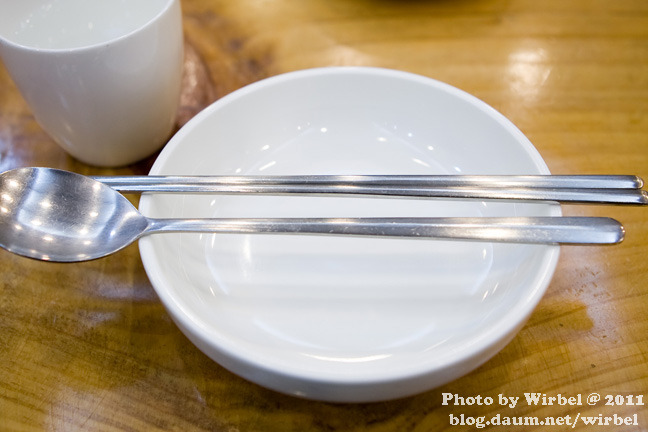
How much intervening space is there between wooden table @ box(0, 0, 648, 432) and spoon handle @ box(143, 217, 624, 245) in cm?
10

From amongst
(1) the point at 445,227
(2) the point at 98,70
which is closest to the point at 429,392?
(1) the point at 445,227

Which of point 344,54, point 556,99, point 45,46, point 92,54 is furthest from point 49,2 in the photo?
point 556,99

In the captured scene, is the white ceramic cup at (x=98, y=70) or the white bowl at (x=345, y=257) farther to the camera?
the white ceramic cup at (x=98, y=70)

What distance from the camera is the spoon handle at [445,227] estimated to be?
417 millimetres

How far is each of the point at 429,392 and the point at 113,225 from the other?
30cm

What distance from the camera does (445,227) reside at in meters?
0.44

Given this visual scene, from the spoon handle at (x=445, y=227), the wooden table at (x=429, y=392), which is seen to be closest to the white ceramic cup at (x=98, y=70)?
the wooden table at (x=429, y=392)

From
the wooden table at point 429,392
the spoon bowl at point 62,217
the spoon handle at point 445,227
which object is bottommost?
the wooden table at point 429,392

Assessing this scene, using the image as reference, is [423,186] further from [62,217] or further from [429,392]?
[62,217]

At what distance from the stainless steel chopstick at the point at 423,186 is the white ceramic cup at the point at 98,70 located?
0.30 ft

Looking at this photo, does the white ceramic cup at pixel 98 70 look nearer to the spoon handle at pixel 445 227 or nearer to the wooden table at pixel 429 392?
the wooden table at pixel 429 392

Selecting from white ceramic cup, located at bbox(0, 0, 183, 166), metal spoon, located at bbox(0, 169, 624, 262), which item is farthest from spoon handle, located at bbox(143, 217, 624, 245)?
white ceramic cup, located at bbox(0, 0, 183, 166)

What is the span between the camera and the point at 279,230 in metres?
0.45

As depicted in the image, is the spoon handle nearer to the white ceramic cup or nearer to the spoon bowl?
the spoon bowl
